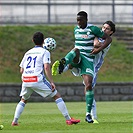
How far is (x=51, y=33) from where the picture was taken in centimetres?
3278

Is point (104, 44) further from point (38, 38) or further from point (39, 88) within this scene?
point (39, 88)

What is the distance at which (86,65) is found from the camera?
1412cm

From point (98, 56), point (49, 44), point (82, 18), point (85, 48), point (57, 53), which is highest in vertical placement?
point (82, 18)

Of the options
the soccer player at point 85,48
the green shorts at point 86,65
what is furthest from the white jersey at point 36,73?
the green shorts at point 86,65

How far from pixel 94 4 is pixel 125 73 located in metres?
5.14

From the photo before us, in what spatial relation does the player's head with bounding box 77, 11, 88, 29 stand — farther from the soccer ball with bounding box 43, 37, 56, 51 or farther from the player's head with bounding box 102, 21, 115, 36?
the player's head with bounding box 102, 21, 115, 36

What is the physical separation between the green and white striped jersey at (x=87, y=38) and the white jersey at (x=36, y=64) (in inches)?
57.9

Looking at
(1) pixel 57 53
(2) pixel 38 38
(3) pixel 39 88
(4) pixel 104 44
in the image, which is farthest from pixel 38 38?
(1) pixel 57 53

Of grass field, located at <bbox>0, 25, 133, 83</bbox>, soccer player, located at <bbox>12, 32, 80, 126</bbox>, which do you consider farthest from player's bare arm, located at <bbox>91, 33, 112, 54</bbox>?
grass field, located at <bbox>0, 25, 133, 83</bbox>

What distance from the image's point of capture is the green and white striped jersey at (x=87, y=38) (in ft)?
46.4

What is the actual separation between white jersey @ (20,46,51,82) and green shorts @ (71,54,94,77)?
140 centimetres

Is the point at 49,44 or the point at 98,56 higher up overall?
the point at 49,44

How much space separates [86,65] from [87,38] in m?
0.53

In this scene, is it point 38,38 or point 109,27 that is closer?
point 38,38
